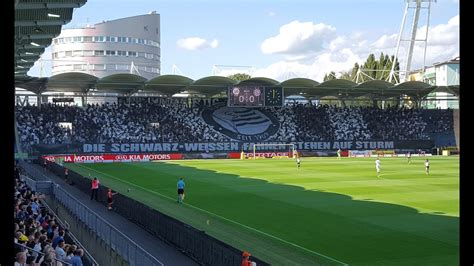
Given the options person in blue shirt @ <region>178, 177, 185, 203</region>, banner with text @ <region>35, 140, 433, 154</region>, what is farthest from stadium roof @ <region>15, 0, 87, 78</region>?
banner with text @ <region>35, 140, 433, 154</region>

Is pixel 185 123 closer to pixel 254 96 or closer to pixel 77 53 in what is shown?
pixel 254 96

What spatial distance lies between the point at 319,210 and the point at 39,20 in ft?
50.8

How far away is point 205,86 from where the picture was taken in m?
72.0

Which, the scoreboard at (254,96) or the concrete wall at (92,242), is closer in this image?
the concrete wall at (92,242)

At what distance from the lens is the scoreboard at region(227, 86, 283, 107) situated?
73000 mm

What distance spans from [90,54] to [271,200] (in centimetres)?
12109

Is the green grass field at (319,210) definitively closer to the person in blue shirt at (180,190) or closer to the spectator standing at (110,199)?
the person in blue shirt at (180,190)

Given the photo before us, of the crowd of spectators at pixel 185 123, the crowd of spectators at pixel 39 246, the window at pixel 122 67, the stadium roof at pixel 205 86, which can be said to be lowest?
the crowd of spectators at pixel 39 246

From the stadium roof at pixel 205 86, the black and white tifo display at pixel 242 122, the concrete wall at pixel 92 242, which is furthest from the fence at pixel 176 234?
the black and white tifo display at pixel 242 122

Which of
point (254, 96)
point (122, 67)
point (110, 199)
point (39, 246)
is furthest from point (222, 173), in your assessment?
point (122, 67)

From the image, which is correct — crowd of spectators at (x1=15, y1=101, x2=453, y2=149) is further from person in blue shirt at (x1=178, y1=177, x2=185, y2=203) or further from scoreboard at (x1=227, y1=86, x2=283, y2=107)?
person in blue shirt at (x1=178, y1=177, x2=185, y2=203)

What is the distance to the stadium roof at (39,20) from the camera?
2036 centimetres

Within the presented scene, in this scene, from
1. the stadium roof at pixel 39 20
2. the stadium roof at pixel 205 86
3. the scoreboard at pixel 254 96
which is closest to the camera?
the stadium roof at pixel 39 20

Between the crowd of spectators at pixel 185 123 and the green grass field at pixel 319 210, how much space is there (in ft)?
73.4
